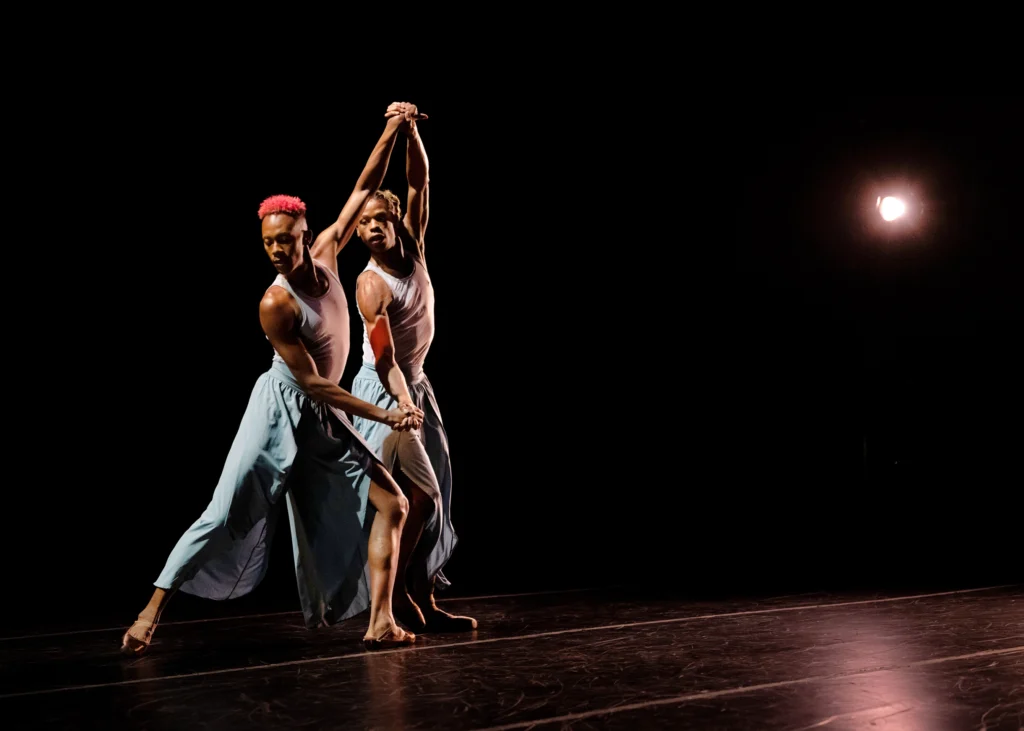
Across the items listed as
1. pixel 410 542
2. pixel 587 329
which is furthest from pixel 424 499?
pixel 587 329

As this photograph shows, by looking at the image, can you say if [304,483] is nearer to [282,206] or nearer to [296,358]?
[296,358]

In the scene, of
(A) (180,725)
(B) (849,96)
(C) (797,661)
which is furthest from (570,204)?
(A) (180,725)

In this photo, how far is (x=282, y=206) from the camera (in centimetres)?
344

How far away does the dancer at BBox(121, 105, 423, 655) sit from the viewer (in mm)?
3420

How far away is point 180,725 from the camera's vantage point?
239cm

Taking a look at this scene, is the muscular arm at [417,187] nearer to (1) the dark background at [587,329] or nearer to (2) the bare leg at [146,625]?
(2) the bare leg at [146,625]

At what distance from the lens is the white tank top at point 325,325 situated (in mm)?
3531

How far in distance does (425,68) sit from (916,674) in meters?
3.91

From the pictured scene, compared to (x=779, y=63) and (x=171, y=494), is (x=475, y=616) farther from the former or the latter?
(x=779, y=63)

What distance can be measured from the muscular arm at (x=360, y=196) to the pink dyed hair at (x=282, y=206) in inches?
12.4

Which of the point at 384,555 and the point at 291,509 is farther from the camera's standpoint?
the point at 291,509

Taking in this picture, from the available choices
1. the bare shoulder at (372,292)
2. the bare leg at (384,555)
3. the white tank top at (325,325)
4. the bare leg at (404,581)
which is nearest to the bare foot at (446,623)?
the bare leg at (404,581)

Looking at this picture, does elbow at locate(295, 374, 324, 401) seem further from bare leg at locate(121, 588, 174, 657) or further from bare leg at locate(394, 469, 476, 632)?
bare leg at locate(121, 588, 174, 657)

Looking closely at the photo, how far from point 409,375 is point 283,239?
712 mm
